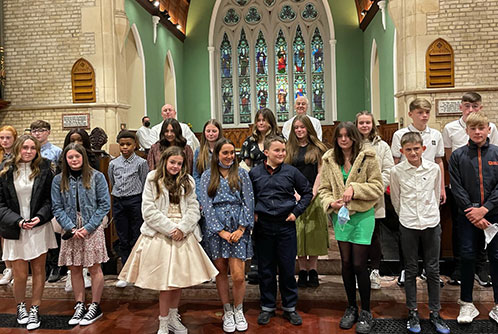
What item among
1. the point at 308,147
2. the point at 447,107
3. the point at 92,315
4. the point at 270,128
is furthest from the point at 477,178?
the point at 447,107

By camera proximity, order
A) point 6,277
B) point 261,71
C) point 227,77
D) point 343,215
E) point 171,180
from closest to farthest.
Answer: point 343,215 → point 171,180 → point 6,277 → point 261,71 → point 227,77

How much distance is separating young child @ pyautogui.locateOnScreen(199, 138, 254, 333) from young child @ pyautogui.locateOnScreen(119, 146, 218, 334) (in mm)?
113

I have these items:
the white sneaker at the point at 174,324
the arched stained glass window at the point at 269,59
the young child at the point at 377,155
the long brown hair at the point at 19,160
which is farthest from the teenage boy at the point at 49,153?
the arched stained glass window at the point at 269,59

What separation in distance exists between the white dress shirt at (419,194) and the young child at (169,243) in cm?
148

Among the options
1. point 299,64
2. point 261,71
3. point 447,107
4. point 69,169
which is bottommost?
point 69,169

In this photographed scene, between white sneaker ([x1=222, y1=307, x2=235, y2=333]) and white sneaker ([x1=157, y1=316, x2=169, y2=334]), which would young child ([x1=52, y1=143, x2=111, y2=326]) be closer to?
white sneaker ([x1=157, y1=316, x2=169, y2=334])

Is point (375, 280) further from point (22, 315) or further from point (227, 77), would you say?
point (227, 77)

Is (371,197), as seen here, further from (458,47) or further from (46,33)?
(46,33)

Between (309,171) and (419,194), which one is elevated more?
(309,171)

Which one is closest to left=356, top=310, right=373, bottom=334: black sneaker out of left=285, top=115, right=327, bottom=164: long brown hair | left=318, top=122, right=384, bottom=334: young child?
left=318, top=122, right=384, bottom=334: young child

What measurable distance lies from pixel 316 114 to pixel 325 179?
11.1 metres

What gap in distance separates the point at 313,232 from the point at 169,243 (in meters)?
1.24

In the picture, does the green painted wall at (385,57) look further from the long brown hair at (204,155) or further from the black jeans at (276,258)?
the black jeans at (276,258)

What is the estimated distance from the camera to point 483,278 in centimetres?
370
